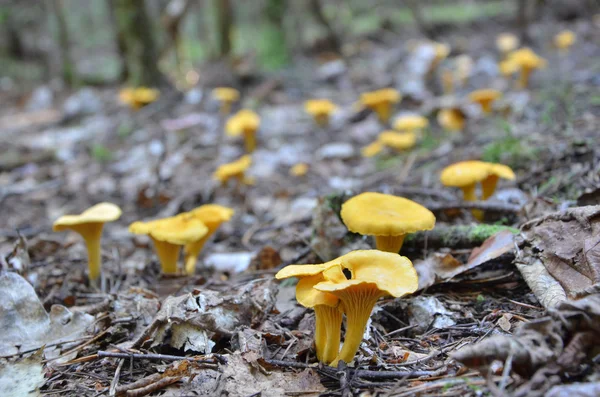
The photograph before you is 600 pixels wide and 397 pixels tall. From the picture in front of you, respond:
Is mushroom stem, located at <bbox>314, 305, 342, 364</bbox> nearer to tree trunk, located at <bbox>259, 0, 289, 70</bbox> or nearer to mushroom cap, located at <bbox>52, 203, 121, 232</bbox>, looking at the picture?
mushroom cap, located at <bbox>52, 203, 121, 232</bbox>

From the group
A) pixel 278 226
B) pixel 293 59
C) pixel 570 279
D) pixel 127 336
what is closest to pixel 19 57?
pixel 293 59

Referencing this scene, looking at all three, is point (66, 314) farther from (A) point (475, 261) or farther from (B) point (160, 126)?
(B) point (160, 126)

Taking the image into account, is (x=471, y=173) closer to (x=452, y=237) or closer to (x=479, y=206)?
(x=479, y=206)

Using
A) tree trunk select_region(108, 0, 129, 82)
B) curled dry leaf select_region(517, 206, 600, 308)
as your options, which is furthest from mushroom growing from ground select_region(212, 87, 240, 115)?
curled dry leaf select_region(517, 206, 600, 308)

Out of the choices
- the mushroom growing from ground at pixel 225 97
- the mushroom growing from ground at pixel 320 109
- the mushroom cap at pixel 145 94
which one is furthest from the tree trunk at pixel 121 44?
the mushroom growing from ground at pixel 320 109

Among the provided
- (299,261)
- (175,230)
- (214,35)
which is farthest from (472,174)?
(214,35)

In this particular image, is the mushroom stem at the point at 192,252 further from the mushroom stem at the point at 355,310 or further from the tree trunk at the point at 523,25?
the tree trunk at the point at 523,25
